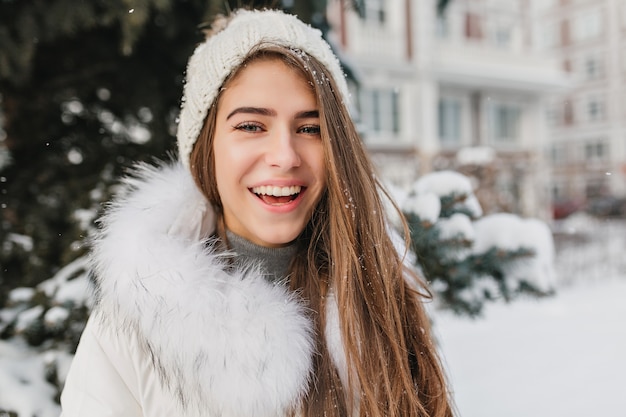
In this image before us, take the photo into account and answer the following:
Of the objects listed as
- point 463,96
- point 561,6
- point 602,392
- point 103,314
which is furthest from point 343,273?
point 561,6

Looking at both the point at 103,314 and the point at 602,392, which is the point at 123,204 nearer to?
the point at 103,314

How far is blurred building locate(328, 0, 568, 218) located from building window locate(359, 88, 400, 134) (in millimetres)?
26

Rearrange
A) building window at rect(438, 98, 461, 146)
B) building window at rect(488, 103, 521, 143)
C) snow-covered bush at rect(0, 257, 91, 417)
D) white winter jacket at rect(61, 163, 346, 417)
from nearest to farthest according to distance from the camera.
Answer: white winter jacket at rect(61, 163, 346, 417)
snow-covered bush at rect(0, 257, 91, 417)
building window at rect(438, 98, 461, 146)
building window at rect(488, 103, 521, 143)

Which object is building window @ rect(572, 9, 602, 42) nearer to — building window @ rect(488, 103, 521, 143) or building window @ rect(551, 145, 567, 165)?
building window @ rect(551, 145, 567, 165)

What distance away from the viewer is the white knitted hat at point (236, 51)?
118 cm

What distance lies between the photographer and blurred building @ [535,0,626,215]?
887 inches

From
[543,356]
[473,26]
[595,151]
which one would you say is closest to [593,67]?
[595,151]

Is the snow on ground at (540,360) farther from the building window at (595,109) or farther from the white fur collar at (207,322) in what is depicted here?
the building window at (595,109)

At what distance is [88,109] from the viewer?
8.27 feet

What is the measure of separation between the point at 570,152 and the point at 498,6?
516 inches

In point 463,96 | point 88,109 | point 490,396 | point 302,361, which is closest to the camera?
point 302,361

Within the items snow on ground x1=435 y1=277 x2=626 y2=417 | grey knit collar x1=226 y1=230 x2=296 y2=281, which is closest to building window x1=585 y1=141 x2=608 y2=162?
snow on ground x1=435 y1=277 x2=626 y2=417

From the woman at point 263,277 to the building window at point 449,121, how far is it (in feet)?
48.0

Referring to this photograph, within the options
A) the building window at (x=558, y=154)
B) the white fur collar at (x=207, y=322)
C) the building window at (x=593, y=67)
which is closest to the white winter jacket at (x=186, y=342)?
the white fur collar at (x=207, y=322)
